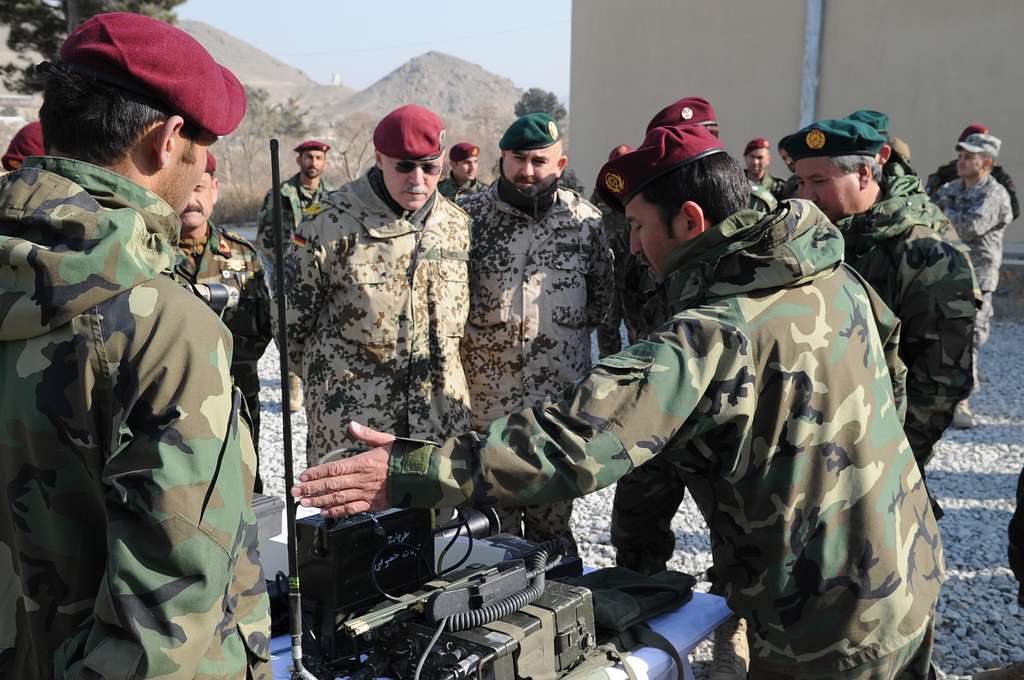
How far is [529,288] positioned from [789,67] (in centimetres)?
1330

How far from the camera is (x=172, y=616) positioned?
1246 millimetres

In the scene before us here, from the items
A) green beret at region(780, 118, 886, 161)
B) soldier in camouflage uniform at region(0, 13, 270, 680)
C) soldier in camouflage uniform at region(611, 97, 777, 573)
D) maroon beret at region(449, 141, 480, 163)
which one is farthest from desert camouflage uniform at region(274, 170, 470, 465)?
maroon beret at region(449, 141, 480, 163)

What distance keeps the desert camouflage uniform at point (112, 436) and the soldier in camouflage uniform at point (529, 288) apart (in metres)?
2.54

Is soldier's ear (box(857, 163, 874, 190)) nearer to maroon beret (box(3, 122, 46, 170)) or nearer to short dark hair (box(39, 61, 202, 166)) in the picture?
short dark hair (box(39, 61, 202, 166))

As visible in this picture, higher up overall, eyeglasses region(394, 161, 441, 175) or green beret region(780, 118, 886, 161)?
green beret region(780, 118, 886, 161)

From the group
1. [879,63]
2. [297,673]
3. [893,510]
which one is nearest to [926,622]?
[893,510]

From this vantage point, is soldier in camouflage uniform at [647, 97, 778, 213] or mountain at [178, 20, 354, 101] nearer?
soldier in camouflage uniform at [647, 97, 778, 213]

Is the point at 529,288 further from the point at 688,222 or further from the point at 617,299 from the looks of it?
the point at 688,222

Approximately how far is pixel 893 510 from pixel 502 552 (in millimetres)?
920

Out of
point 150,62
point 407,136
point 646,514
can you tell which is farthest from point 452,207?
point 150,62

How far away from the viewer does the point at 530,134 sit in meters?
3.91

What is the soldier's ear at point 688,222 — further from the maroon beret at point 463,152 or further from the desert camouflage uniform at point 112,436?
the maroon beret at point 463,152

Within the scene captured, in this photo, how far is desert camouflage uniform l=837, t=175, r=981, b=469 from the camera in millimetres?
3172

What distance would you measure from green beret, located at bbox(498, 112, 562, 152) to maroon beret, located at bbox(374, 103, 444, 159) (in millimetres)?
530
